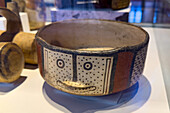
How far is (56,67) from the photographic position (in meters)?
0.56

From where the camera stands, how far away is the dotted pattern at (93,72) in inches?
20.5

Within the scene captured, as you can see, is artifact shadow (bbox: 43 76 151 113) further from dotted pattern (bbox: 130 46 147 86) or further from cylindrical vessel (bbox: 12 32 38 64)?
cylindrical vessel (bbox: 12 32 38 64)

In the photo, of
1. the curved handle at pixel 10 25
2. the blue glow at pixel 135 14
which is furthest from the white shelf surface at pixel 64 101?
the blue glow at pixel 135 14

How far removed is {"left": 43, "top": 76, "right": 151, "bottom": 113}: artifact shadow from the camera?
2.02 ft

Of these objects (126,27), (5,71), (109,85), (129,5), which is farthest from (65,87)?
(129,5)

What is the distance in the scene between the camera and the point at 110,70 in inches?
21.0

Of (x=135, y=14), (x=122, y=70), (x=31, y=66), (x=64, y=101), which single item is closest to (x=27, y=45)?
(x=31, y=66)

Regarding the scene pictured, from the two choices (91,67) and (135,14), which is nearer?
(91,67)

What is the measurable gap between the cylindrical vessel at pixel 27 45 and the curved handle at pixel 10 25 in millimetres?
25

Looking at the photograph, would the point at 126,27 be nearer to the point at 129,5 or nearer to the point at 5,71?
the point at 129,5

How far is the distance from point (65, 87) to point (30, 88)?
0.22 m

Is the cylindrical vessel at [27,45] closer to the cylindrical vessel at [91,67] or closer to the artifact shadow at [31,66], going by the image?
the artifact shadow at [31,66]

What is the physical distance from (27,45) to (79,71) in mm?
395

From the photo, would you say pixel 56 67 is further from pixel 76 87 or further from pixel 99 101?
pixel 99 101
